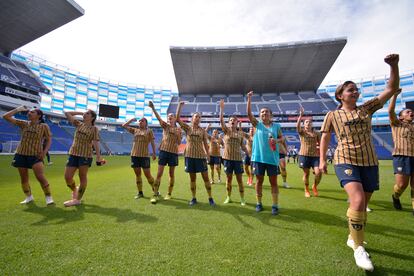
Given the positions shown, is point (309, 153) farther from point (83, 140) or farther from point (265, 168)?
point (83, 140)

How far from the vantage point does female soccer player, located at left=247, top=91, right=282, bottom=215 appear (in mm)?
4438

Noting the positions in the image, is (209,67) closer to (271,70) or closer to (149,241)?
(271,70)

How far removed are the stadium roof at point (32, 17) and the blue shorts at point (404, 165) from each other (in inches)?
1467

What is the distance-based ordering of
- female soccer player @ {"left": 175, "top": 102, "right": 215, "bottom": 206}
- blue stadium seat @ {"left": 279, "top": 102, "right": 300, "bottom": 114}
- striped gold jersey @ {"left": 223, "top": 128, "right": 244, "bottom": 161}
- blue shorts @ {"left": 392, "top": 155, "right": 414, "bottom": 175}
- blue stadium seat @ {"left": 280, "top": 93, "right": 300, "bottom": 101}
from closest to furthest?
blue shorts @ {"left": 392, "top": 155, "right": 414, "bottom": 175} < female soccer player @ {"left": 175, "top": 102, "right": 215, "bottom": 206} < striped gold jersey @ {"left": 223, "top": 128, "right": 244, "bottom": 161} < blue stadium seat @ {"left": 279, "top": 102, "right": 300, "bottom": 114} < blue stadium seat @ {"left": 280, "top": 93, "right": 300, "bottom": 101}

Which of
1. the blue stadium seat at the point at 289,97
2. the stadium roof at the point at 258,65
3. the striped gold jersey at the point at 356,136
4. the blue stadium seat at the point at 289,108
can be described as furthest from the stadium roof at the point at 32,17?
the blue stadium seat at the point at 289,97

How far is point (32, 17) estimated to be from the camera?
3014 cm

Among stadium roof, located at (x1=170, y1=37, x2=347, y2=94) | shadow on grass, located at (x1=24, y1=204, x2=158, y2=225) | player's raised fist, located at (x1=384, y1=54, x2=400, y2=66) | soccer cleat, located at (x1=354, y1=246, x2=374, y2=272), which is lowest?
shadow on grass, located at (x1=24, y1=204, x2=158, y2=225)

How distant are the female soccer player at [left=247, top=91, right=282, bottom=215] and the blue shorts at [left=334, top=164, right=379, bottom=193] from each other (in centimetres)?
183

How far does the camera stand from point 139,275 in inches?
83.8

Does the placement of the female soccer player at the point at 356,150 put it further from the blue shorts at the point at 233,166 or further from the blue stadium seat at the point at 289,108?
the blue stadium seat at the point at 289,108

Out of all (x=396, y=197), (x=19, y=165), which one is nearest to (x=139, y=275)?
(x=19, y=165)

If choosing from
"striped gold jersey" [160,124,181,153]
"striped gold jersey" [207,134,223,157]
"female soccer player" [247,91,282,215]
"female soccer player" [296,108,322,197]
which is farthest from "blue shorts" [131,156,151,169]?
"female soccer player" [296,108,322,197]

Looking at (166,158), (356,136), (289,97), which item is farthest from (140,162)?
(289,97)

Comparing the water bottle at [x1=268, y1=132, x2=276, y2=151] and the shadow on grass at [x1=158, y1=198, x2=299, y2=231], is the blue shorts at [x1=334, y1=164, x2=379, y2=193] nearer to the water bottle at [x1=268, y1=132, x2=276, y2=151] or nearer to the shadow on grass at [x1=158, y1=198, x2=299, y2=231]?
the shadow on grass at [x1=158, y1=198, x2=299, y2=231]
